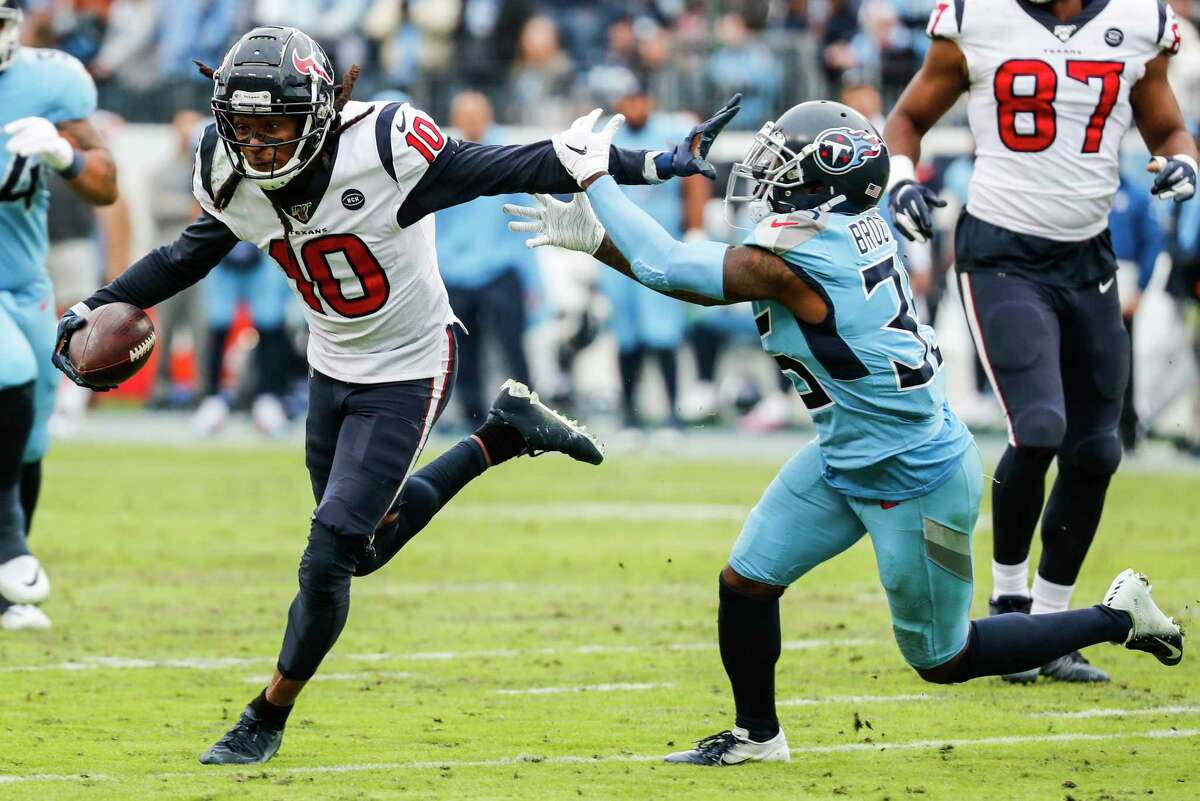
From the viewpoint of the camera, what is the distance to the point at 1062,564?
20.7ft

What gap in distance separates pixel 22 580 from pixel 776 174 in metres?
3.38

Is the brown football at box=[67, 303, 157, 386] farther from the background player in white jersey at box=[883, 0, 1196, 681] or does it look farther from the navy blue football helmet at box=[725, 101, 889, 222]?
the background player in white jersey at box=[883, 0, 1196, 681]

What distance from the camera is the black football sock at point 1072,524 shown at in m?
6.29

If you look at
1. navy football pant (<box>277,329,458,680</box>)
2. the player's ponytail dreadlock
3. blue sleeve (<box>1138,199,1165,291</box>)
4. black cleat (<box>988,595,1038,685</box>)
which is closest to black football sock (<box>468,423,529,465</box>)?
navy football pant (<box>277,329,458,680</box>)

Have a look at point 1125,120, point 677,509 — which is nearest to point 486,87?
point 677,509

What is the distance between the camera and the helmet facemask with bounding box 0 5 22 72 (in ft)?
23.0

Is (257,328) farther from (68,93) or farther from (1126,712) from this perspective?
(1126,712)

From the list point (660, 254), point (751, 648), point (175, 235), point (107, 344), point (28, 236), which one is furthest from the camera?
point (175, 235)

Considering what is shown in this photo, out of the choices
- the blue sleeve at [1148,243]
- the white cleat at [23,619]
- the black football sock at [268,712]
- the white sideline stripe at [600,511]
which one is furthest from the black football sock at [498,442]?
the blue sleeve at [1148,243]

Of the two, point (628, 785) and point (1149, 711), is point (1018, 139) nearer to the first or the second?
point (1149, 711)

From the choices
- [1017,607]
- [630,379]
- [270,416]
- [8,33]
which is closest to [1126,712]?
[1017,607]

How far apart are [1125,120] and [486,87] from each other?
1133cm

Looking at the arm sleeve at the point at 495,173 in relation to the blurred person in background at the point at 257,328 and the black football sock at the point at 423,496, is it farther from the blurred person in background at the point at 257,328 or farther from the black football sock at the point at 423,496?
the blurred person in background at the point at 257,328

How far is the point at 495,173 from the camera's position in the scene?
5102mm
